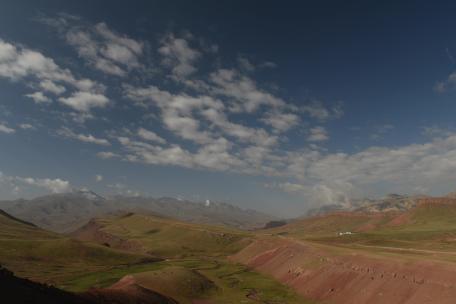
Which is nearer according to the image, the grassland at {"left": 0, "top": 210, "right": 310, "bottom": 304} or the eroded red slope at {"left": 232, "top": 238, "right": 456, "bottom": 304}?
the eroded red slope at {"left": 232, "top": 238, "right": 456, "bottom": 304}

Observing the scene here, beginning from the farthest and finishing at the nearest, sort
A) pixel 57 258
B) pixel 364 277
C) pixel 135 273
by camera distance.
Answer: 1. pixel 57 258
2. pixel 135 273
3. pixel 364 277

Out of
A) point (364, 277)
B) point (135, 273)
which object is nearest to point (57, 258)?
point (135, 273)

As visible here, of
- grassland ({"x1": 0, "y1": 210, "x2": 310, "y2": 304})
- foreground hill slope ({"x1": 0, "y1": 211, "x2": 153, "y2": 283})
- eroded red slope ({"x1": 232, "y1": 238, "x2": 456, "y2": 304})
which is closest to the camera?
eroded red slope ({"x1": 232, "y1": 238, "x2": 456, "y2": 304})

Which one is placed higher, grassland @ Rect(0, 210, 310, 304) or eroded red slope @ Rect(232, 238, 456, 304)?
eroded red slope @ Rect(232, 238, 456, 304)

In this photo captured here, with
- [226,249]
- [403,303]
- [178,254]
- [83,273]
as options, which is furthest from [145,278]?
[226,249]

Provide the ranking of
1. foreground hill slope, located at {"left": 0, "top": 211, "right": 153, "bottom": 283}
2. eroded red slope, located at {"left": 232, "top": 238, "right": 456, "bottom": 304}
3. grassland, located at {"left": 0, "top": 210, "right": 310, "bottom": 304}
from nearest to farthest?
eroded red slope, located at {"left": 232, "top": 238, "right": 456, "bottom": 304}, grassland, located at {"left": 0, "top": 210, "right": 310, "bottom": 304}, foreground hill slope, located at {"left": 0, "top": 211, "right": 153, "bottom": 283}

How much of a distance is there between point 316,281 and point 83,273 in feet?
217

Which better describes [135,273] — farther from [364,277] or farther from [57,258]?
[364,277]

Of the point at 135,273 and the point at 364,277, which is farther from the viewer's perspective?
the point at 135,273

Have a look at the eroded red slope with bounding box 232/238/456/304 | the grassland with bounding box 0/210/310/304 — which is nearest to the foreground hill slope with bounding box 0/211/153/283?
the grassland with bounding box 0/210/310/304

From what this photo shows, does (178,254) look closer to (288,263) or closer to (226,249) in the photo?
(226,249)

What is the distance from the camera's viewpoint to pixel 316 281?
298 ft

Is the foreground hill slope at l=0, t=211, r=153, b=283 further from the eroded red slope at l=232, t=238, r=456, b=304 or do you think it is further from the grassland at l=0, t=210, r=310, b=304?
the eroded red slope at l=232, t=238, r=456, b=304

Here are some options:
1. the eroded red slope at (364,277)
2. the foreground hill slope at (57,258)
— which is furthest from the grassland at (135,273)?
the eroded red slope at (364,277)
